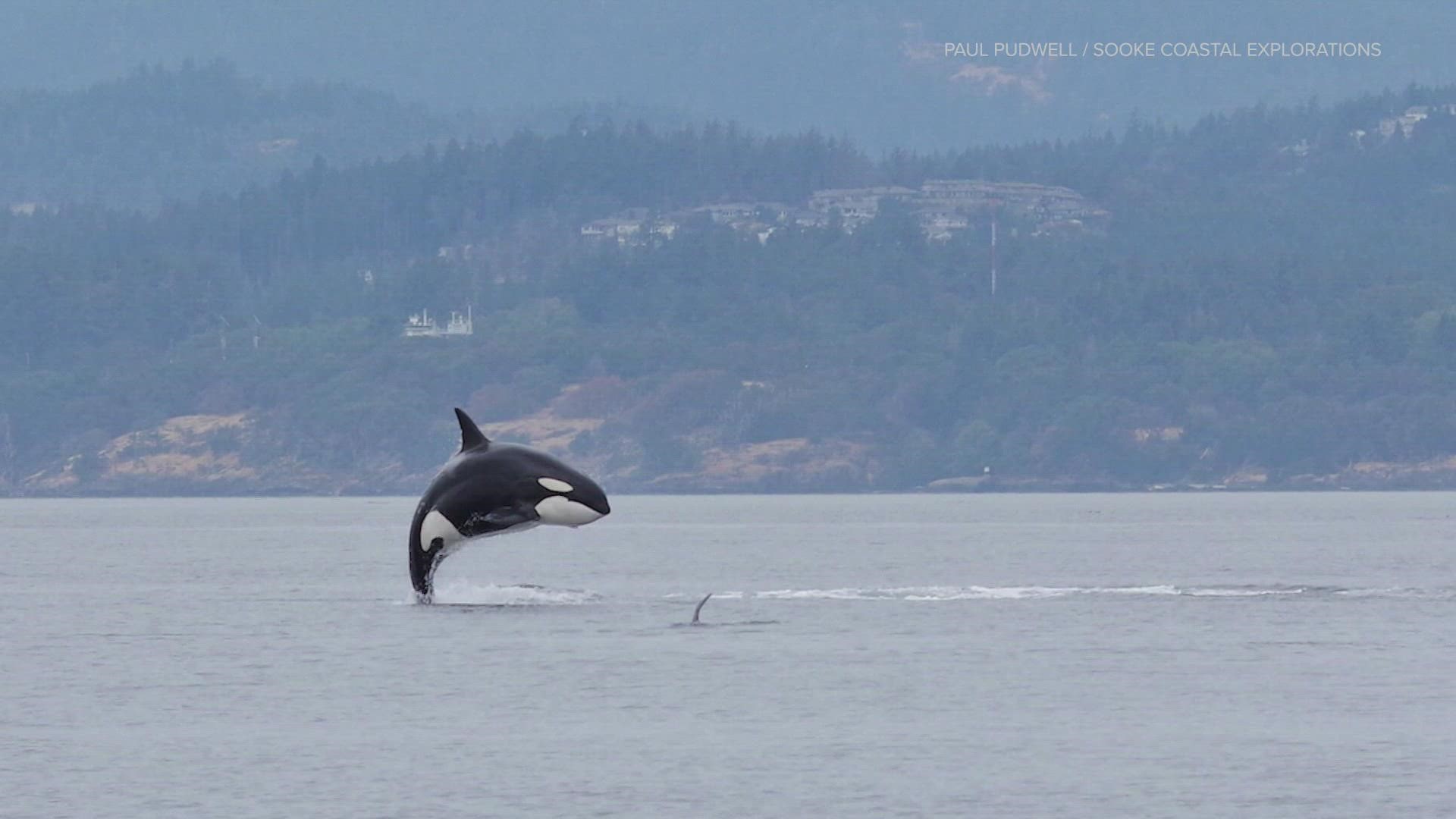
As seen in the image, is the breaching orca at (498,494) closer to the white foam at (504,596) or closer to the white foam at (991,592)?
the white foam at (504,596)

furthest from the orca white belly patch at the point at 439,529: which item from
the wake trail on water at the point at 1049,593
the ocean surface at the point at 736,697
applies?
the wake trail on water at the point at 1049,593

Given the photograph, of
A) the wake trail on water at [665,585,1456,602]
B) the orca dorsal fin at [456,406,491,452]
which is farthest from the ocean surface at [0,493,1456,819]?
the orca dorsal fin at [456,406,491,452]

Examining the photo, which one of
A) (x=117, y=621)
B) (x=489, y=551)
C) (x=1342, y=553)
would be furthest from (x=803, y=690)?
(x=489, y=551)

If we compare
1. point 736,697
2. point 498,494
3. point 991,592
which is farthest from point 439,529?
point 991,592

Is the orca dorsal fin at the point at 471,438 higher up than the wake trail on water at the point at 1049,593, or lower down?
higher up

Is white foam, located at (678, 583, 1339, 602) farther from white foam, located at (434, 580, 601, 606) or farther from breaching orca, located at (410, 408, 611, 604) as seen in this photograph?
breaching orca, located at (410, 408, 611, 604)

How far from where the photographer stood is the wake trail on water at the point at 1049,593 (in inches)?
3457

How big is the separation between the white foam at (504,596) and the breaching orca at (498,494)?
1593 centimetres

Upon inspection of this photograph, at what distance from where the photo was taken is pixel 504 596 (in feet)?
278

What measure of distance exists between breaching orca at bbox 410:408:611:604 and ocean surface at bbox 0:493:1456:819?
3171 mm

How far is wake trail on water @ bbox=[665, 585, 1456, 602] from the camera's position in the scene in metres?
87.8

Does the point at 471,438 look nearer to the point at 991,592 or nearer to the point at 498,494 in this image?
the point at 498,494

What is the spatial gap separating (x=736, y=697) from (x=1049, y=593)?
33395mm

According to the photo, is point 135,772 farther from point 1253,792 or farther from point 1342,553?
point 1342,553
